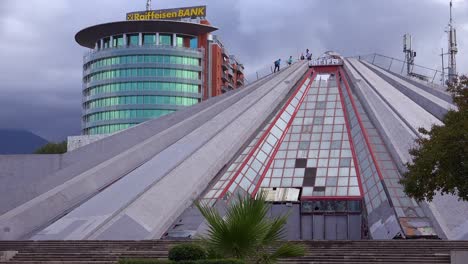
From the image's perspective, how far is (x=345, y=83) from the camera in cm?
3641

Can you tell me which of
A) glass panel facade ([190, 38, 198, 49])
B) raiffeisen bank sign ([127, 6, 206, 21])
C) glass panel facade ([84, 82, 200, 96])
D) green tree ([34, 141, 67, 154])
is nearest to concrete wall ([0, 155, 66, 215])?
green tree ([34, 141, 67, 154])

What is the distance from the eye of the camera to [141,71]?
70.0 metres

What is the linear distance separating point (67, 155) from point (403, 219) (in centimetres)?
1696

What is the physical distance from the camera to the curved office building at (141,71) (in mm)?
69625

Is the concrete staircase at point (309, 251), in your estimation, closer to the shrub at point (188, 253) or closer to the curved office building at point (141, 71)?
the shrub at point (188, 253)

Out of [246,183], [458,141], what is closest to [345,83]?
[246,183]

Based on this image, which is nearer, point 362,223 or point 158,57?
point 362,223

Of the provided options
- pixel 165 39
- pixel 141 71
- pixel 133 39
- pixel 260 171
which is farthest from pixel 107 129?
pixel 260 171

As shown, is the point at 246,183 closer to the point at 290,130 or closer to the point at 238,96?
the point at 290,130

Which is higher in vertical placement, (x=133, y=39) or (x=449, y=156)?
(x=133, y=39)

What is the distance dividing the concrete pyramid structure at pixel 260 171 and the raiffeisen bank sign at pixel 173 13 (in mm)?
40408

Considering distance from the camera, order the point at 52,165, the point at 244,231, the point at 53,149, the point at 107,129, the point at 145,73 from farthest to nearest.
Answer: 1. the point at 107,129
2. the point at 145,73
3. the point at 53,149
4. the point at 52,165
5. the point at 244,231

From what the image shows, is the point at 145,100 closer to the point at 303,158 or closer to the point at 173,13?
the point at 173,13

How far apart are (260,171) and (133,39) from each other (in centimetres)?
4751
